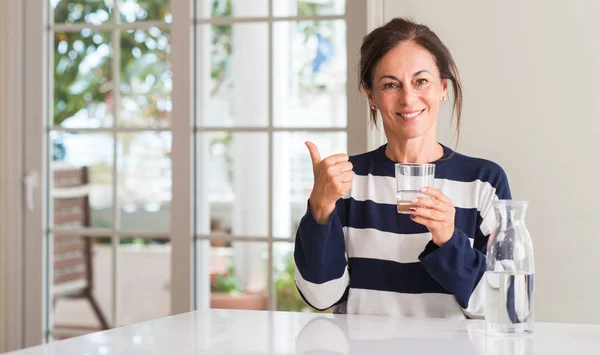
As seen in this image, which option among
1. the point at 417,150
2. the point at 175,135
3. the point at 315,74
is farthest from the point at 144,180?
the point at 417,150

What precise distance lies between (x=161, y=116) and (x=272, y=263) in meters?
3.61

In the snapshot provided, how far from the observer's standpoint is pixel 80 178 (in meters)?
4.83

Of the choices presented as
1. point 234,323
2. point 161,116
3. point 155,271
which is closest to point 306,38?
point 161,116

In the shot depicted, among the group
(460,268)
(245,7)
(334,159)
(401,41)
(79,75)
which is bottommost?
(460,268)

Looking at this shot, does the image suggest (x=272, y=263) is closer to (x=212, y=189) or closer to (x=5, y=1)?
(x=5, y=1)

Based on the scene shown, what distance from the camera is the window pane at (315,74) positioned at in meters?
6.16

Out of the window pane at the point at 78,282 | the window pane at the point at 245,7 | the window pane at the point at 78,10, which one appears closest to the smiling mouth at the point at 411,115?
the window pane at the point at 78,282

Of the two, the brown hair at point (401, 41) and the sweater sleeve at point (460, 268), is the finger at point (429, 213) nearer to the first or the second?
the sweater sleeve at point (460, 268)

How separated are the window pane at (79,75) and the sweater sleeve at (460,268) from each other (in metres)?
4.44

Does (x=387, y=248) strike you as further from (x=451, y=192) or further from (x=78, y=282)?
(x=78, y=282)

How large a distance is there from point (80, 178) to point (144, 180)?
140cm

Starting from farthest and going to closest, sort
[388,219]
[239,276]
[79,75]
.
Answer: [79,75]
[239,276]
[388,219]

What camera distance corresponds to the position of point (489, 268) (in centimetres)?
121

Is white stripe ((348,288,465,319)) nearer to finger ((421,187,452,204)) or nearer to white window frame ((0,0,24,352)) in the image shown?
finger ((421,187,452,204))
